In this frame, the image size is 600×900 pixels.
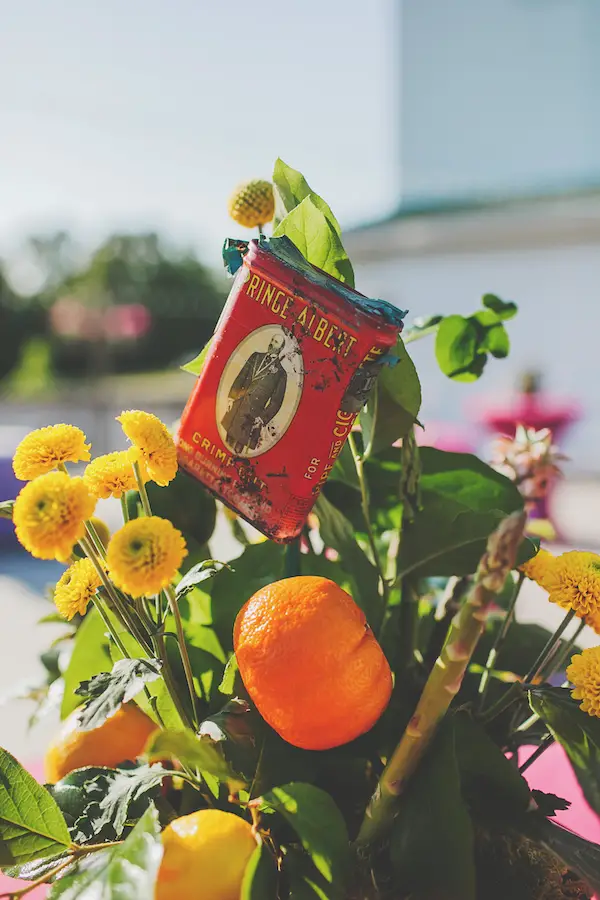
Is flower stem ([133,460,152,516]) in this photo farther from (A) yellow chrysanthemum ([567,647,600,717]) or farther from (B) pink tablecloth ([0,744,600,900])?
(B) pink tablecloth ([0,744,600,900])

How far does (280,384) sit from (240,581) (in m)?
0.13

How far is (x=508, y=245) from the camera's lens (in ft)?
21.2

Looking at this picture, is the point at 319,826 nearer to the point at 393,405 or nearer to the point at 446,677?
the point at 446,677

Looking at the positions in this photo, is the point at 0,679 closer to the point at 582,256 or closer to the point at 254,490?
the point at 254,490

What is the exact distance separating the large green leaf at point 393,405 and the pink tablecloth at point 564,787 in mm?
277

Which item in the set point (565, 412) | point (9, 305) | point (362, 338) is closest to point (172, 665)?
point (362, 338)

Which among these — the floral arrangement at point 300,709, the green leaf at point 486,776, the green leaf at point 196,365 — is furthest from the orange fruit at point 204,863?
the green leaf at point 196,365

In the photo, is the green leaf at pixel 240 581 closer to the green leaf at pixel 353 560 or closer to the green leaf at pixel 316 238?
the green leaf at pixel 353 560

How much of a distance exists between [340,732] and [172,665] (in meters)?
0.11

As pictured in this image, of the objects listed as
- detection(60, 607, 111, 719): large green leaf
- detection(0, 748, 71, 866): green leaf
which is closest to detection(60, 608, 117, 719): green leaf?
detection(60, 607, 111, 719): large green leaf

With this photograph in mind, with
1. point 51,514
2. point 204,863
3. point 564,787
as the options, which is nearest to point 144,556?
point 51,514

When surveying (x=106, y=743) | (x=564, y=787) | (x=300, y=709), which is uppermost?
(x=300, y=709)

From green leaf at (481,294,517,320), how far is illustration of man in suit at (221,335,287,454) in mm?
196

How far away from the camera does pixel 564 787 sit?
0.60m
